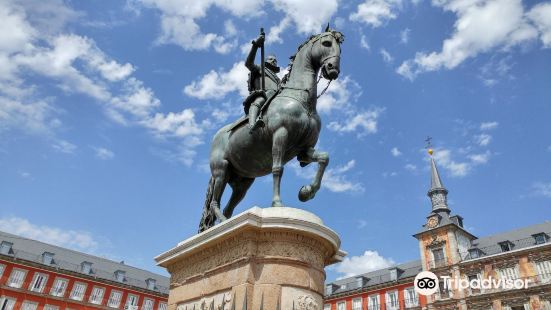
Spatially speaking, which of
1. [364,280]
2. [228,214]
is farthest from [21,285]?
[228,214]

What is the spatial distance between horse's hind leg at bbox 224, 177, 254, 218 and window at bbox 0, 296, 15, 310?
153 ft

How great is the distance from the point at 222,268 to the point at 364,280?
51488mm

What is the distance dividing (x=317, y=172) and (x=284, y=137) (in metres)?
0.73

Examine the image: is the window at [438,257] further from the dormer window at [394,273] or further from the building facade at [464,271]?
the dormer window at [394,273]

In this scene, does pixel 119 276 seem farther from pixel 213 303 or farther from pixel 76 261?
pixel 213 303

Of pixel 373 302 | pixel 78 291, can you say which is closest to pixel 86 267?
pixel 78 291

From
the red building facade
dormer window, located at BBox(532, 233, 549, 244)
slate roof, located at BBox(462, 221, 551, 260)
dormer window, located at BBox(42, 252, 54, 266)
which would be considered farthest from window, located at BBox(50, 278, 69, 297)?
dormer window, located at BBox(532, 233, 549, 244)

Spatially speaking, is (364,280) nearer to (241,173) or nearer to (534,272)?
(534,272)

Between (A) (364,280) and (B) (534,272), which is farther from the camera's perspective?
(A) (364,280)

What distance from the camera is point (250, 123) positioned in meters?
6.30

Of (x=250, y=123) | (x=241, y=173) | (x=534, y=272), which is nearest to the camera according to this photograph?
(x=250, y=123)

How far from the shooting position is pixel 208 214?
23.3ft

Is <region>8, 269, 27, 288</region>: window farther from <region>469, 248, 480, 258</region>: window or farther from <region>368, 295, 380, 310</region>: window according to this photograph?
<region>469, 248, 480, 258</region>: window

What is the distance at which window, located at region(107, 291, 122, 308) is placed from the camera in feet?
163
